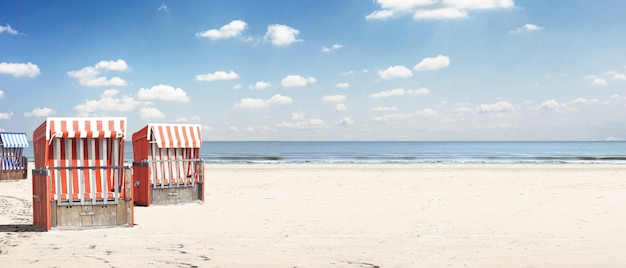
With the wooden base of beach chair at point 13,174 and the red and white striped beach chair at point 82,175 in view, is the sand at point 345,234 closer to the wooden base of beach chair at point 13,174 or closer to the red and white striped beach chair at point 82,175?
the red and white striped beach chair at point 82,175

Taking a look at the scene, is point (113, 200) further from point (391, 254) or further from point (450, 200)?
point (450, 200)

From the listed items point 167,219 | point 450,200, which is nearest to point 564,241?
point 450,200

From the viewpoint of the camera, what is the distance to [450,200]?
14.4 meters

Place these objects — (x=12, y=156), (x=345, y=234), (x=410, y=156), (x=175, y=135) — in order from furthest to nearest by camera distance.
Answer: (x=410, y=156) < (x=12, y=156) < (x=175, y=135) < (x=345, y=234)

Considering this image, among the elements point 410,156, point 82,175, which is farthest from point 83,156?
point 410,156

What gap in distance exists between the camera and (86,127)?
30.8 ft

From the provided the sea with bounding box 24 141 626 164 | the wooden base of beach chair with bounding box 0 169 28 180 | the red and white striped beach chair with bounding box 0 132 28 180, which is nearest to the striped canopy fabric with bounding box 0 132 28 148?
the red and white striped beach chair with bounding box 0 132 28 180

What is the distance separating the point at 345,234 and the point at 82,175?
15.1ft

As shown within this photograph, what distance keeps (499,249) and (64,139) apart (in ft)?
23.7

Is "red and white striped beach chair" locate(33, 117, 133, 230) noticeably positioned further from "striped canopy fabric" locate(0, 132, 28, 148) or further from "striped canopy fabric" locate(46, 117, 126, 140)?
"striped canopy fabric" locate(0, 132, 28, 148)

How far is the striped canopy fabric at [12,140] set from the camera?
2136cm

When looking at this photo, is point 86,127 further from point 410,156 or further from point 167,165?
point 410,156

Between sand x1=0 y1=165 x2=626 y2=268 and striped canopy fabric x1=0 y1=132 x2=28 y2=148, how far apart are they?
683cm

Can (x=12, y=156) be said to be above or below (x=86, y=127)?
below
